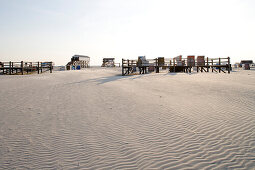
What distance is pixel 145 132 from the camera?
13.3 feet

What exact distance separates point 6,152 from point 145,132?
309 centimetres

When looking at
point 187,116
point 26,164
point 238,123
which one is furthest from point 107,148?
point 238,123

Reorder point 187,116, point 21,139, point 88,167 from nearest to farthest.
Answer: point 88,167, point 21,139, point 187,116

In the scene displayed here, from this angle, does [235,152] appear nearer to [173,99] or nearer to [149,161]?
[149,161]

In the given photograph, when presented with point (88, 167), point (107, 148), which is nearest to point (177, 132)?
point (107, 148)

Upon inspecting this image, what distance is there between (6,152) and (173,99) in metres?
6.06

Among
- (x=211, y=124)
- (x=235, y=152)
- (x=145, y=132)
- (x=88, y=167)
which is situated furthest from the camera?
(x=211, y=124)

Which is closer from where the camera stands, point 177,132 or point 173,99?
point 177,132

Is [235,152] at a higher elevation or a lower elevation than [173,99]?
lower

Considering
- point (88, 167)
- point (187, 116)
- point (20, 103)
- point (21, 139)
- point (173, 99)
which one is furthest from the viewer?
point (173, 99)

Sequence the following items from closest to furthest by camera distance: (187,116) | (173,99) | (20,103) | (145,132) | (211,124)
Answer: (145,132) < (211,124) < (187,116) < (20,103) < (173,99)

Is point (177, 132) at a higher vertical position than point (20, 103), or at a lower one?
lower

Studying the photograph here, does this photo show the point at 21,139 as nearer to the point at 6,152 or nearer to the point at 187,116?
the point at 6,152

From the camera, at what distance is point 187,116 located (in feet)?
16.7
